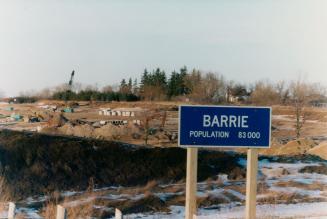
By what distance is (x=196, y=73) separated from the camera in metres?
17.4

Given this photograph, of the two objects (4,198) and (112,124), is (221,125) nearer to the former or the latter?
(4,198)

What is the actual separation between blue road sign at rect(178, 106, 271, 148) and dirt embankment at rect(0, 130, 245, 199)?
27.6 ft

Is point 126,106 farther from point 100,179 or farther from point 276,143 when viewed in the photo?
point 276,143

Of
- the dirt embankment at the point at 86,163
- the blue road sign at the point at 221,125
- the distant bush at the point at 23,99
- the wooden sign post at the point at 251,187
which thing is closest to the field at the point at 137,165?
the dirt embankment at the point at 86,163

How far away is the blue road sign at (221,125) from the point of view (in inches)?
195

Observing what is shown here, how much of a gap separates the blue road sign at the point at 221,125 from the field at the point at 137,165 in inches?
153

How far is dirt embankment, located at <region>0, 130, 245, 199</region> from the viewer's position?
1334 cm

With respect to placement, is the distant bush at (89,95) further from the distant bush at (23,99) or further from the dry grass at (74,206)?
the dry grass at (74,206)

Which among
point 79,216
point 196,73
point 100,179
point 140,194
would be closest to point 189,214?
point 79,216

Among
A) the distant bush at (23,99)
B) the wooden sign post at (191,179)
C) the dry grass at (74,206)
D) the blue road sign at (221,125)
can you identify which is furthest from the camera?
the distant bush at (23,99)

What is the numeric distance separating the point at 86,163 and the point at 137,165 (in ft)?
5.54

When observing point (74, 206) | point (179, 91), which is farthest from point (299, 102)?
point (74, 206)

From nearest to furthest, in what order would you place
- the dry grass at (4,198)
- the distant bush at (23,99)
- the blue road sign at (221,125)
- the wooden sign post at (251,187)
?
the blue road sign at (221,125) < the wooden sign post at (251,187) < the dry grass at (4,198) < the distant bush at (23,99)

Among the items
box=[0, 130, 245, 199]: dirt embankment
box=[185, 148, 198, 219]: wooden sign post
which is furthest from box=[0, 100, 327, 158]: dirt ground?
box=[185, 148, 198, 219]: wooden sign post
